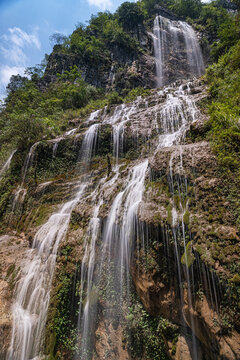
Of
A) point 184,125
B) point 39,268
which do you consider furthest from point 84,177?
point 184,125

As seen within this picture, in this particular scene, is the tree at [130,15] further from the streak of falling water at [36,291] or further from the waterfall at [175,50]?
the streak of falling water at [36,291]

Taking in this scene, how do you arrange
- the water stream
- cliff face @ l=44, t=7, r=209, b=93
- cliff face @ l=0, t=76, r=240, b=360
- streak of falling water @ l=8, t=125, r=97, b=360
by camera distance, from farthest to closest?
cliff face @ l=44, t=7, r=209, b=93 < streak of falling water @ l=8, t=125, r=97, b=360 < the water stream < cliff face @ l=0, t=76, r=240, b=360

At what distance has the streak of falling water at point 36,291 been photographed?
488 cm

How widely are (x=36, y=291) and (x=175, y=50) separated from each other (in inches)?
1485

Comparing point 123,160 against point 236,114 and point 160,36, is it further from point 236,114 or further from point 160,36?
point 160,36

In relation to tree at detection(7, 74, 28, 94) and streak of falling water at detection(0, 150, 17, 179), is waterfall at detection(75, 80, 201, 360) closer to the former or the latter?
streak of falling water at detection(0, 150, 17, 179)

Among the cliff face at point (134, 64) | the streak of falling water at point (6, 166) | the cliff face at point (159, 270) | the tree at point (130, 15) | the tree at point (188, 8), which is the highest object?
the tree at point (188, 8)

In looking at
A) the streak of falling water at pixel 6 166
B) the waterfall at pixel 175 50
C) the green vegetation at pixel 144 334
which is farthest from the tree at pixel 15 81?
the green vegetation at pixel 144 334

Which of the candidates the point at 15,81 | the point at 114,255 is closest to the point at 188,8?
the point at 15,81

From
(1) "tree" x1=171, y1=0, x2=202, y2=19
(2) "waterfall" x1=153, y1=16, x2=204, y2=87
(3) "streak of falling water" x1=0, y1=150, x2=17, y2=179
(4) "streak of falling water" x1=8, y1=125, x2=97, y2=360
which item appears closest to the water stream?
(4) "streak of falling water" x1=8, y1=125, x2=97, y2=360

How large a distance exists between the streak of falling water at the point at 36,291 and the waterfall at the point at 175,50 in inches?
1051

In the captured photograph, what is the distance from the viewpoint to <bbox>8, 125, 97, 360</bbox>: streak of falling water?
4.88 m

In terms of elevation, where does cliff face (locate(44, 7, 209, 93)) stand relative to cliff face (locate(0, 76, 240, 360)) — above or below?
above

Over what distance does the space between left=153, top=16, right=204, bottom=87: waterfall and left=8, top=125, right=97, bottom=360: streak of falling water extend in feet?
87.6
